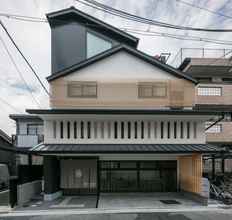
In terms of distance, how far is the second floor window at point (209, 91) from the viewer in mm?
18562

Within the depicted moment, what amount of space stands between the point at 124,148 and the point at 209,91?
1178cm

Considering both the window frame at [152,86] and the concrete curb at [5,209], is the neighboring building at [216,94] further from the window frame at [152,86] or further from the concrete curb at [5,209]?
the concrete curb at [5,209]

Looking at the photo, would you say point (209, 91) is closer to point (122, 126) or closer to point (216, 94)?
point (216, 94)

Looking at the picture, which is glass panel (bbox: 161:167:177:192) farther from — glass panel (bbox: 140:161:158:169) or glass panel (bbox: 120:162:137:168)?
glass panel (bbox: 120:162:137:168)

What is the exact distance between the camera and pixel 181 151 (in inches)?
414

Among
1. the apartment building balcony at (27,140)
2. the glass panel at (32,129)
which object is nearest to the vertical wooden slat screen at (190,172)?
the apartment building balcony at (27,140)

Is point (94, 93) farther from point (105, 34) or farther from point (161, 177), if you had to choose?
point (161, 177)

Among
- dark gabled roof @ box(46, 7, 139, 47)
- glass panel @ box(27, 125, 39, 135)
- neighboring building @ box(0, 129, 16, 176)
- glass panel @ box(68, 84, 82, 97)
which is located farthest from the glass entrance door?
neighboring building @ box(0, 129, 16, 176)

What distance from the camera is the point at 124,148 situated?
10594mm

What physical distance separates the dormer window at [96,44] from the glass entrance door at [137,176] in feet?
26.0

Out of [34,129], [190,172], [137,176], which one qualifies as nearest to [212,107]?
[190,172]

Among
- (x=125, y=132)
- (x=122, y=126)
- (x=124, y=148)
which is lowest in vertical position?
(x=124, y=148)

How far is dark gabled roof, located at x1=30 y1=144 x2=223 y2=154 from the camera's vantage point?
10281 mm

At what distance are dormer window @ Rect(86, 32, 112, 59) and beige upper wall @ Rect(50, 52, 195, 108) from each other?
2652 mm
